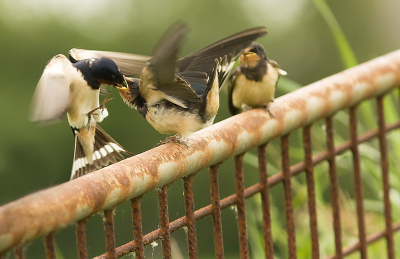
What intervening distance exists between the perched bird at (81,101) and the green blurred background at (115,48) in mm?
8902

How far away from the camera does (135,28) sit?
1684 cm

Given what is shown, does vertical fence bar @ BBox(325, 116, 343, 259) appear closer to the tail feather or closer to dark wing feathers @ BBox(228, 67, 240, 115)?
the tail feather

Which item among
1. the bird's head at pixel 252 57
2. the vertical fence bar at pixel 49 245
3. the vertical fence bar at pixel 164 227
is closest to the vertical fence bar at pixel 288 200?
the vertical fence bar at pixel 164 227

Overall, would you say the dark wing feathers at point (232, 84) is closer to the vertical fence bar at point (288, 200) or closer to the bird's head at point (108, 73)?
the bird's head at point (108, 73)

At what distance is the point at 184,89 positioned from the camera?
1392 millimetres

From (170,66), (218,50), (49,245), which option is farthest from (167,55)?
(49,245)

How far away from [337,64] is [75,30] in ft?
32.1

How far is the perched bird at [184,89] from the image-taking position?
1352 millimetres

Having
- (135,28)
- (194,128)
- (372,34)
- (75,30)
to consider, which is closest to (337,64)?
(372,34)

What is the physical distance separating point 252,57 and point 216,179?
1.14 meters

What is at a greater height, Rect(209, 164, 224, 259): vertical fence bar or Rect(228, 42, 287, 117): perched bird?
Rect(209, 164, 224, 259): vertical fence bar

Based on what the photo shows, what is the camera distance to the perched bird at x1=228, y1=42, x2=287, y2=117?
2064mm

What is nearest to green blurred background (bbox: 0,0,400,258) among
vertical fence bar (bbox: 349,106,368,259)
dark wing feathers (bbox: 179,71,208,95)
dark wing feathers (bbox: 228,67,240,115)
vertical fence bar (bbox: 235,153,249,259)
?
dark wing feathers (bbox: 228,67,240,115)

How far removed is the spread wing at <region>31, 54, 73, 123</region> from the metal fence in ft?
1.58
